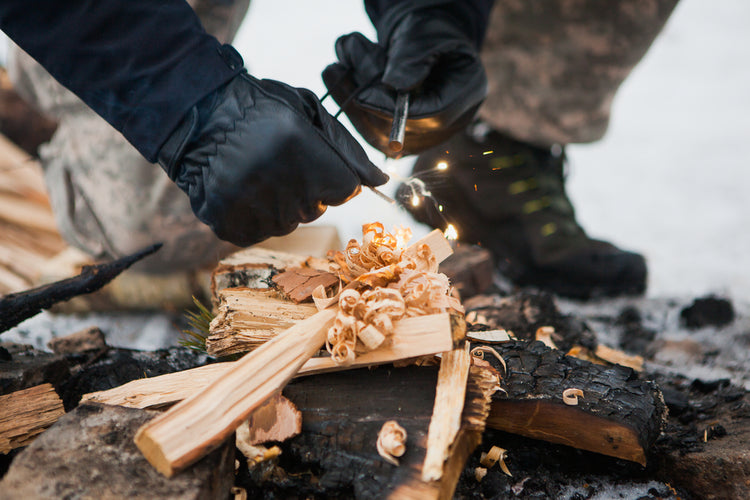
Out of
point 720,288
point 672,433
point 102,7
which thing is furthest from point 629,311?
point 102,7

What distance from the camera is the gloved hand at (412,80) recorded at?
155cm

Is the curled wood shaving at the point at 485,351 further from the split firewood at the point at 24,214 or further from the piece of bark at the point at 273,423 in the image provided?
the split firewood at the point at 24,214

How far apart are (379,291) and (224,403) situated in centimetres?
40

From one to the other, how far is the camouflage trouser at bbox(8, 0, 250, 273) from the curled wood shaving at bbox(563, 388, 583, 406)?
5.71ft

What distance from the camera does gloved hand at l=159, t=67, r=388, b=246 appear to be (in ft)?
3.57

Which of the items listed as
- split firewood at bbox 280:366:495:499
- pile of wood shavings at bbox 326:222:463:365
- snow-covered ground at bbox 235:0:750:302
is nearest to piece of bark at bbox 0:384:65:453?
split firewood at bbox 280:366:495:499

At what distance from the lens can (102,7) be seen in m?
1.07

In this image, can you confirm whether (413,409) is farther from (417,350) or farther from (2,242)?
(2,242)

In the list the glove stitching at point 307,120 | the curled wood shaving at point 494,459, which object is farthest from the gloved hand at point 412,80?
the curled wood shaving at point 494,459

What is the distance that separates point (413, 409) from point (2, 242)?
2807 mm

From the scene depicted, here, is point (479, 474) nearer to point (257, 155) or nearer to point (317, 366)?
point (317, 366)

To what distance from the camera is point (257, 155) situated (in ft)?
3.55

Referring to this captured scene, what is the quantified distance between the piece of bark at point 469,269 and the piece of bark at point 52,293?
1.25 meters

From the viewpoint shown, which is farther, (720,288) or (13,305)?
(720,288)
